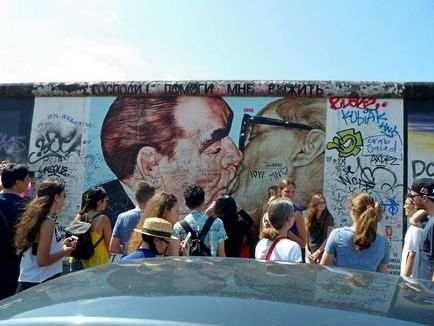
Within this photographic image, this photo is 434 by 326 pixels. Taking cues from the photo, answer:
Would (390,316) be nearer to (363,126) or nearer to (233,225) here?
(233,225)

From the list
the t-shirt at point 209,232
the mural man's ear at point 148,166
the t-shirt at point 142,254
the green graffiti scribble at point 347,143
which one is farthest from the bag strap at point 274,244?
the mural man's ear at point 148,166

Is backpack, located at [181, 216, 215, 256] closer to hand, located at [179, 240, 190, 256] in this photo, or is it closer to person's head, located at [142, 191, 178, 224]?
Answer: hand, located at [179, 240, 190, 256]

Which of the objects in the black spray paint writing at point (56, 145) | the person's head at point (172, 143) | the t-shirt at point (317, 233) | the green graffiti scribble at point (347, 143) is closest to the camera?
the t-shirt at point (317, 233)

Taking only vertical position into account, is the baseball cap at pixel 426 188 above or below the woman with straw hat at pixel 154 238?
above

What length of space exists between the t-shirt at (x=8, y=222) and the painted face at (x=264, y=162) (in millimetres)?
3585

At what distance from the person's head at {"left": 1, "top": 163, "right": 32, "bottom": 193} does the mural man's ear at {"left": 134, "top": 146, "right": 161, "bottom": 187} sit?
125 inches

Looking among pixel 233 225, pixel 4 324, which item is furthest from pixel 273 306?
pixel 233 225

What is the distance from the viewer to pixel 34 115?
8391 millimetres

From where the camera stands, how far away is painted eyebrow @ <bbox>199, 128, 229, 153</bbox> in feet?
24.8

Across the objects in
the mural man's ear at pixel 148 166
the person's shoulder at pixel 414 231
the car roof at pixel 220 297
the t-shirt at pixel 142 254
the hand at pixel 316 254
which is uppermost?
the mural man's ear at pixel 148 166

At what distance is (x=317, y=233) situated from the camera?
6059mm

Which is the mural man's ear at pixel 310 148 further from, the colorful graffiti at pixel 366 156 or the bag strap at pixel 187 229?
the bag strap at pixel 187 229

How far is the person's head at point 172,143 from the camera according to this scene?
748 cm

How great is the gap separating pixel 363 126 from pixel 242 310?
5916 millimetres
